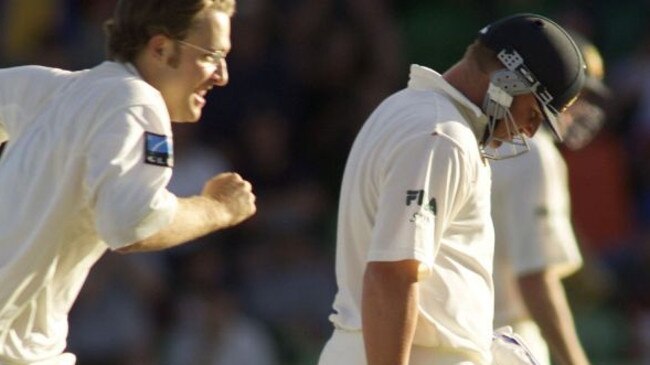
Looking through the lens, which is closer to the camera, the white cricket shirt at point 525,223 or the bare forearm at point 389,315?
the bare forearm at point 389,315

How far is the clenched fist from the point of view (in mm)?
5430

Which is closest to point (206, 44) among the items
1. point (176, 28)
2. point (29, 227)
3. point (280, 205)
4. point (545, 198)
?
point (176, 28)

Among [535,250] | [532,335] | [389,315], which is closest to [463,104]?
[389,315]

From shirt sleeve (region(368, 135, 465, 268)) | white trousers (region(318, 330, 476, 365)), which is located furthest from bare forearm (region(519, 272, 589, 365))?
shirt sleeve (region(368, 135, 465, 268))

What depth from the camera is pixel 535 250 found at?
24.4ft

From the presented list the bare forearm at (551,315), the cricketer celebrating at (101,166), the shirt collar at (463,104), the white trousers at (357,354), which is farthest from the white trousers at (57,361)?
the bare forearm at (551,315)

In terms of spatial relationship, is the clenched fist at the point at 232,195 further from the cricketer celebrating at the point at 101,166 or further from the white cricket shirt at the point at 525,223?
the white cricket shirt at the point at 525,223

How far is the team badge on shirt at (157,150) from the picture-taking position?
5141 mm

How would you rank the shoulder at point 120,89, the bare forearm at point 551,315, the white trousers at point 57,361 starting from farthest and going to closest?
the bare forearm at point 551,315 → the white trousers at point 57,361 → the shoulder at point 120,89

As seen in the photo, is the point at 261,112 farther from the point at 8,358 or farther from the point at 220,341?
the point at 8,358

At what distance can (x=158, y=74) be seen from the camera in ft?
18.0

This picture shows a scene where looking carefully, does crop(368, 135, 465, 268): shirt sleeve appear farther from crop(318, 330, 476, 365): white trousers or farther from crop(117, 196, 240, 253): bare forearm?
Result: crop(117, 196, 240, 253): bare forearm

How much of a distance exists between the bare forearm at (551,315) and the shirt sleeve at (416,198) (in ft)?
6.94

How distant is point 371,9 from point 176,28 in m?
6.87
